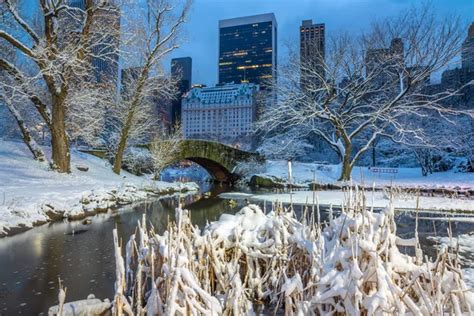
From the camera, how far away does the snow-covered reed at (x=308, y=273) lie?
2.73m

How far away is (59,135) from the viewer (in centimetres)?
1631

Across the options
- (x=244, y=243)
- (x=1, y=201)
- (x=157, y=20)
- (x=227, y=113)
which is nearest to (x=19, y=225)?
(x=1, y=201)

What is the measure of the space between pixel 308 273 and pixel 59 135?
51.7 ft

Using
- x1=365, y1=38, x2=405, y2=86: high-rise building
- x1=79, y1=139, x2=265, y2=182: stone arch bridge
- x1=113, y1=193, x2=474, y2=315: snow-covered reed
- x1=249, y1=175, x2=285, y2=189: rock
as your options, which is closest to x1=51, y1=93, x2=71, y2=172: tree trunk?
x1=79, y1=139, x2=265, y2=182: stone arch bridge

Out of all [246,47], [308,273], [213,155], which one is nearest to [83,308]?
[308,273]

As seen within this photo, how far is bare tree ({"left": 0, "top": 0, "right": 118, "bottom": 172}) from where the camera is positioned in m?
14.1

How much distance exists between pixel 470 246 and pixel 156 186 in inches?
647

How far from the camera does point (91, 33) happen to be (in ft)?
55.3

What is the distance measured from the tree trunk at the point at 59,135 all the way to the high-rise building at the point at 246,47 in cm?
15710

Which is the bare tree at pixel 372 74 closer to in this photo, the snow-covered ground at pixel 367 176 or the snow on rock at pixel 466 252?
the snow-covered ground at pixel 367 176

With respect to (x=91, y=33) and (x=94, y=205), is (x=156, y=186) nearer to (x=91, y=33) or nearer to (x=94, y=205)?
(x=94, y=205)

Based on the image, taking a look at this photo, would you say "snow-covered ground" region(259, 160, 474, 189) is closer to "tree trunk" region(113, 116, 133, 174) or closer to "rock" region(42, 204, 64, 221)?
"tree trunk" region(113, 116, 133, 174)

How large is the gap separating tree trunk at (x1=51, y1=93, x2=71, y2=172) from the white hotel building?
9625 cm

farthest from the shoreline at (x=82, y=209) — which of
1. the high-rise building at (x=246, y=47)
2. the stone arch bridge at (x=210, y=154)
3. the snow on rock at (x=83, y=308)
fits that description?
the high-rise building at (x=246, y=47)
